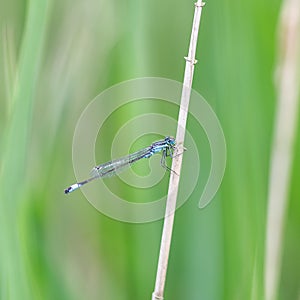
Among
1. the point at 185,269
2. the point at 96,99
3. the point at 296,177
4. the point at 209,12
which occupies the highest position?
the point at 209,12

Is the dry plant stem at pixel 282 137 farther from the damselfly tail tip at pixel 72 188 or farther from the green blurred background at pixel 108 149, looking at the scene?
the damselfly tail tip at pixel 72 188

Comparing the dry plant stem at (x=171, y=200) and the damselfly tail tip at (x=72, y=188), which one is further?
the damselfly tail tip at (x=72, y=188)

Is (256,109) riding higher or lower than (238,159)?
higher

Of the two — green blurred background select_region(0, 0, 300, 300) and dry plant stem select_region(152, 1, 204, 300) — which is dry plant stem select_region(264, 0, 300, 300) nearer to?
green blurred background select_region(0, 0, 300, 300)

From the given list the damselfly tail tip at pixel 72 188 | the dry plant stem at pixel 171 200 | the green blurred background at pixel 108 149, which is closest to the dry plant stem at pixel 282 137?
the green blurred background at pixel 108 149

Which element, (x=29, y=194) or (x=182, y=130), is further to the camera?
(x=29, y=194)

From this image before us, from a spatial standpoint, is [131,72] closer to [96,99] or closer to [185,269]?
[96,99]

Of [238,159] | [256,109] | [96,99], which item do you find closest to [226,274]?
[238,159]
